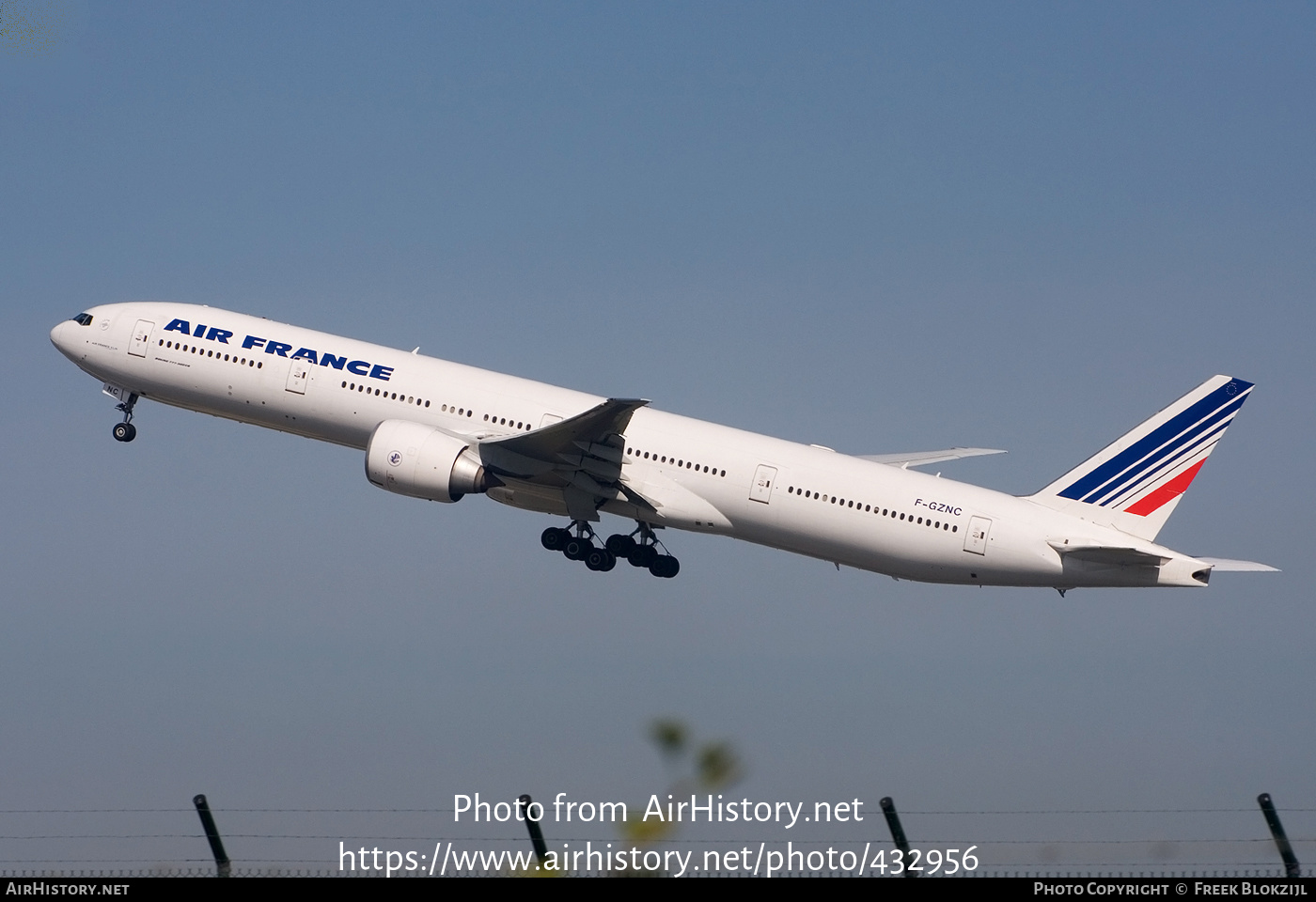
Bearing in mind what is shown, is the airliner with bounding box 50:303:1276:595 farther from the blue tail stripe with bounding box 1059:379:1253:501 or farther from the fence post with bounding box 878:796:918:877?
the fence post with bounding box 878:796:918:877

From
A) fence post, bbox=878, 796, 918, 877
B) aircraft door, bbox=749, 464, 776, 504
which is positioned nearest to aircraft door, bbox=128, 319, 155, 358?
aircraft door, bbox=749, 464, 776, 504

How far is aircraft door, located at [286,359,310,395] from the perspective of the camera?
160 feet

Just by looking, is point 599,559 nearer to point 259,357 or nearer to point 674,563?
point 674,563

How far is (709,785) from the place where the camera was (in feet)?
53.0

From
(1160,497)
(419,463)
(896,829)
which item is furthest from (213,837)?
(1160,497)

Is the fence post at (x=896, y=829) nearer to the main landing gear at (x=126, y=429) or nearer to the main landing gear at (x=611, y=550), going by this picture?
the main landing gear at (x=611, y=550)

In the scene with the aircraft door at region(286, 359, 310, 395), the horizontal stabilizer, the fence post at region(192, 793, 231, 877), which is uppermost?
the aircraft door at region(286, 359, 310, 395)

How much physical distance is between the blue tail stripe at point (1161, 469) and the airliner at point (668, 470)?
0.13 ft

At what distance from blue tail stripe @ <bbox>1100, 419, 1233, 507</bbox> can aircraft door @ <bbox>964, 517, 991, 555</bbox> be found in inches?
152

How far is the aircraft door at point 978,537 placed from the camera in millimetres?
44656

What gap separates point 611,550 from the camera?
5047 centimetres

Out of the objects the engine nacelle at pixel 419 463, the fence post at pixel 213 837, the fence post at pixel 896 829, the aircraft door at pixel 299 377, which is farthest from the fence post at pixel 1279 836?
the aircraft door at pixel 299 377
